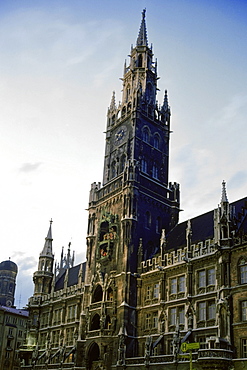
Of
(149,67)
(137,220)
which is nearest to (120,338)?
(137,220)

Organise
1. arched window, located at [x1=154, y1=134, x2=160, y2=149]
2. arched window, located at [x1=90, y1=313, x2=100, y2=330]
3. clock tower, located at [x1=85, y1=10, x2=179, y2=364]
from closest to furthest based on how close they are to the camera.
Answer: clock tower, located at [x1=85, y1=10, x2=179, y2=364] < arched window, located at [x1=90, y1=313, x2=100, y2=330] < arched window, located at [x1=154, y1=134, x2=160, y2=149]

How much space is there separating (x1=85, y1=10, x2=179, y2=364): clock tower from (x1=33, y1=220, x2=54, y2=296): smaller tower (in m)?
21.4

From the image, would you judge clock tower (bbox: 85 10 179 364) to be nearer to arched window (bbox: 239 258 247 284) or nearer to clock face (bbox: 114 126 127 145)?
clock face (bbox: 114 126 127 145)

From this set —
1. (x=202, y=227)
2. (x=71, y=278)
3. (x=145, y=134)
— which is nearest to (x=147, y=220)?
(x=202, y=227)

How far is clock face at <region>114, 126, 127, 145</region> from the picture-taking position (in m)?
73.6

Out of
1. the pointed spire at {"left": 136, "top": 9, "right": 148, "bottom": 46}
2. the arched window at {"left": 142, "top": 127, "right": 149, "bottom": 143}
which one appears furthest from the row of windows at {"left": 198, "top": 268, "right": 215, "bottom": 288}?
the pointed spire at {"left": 136, "top": 9, "right": 148, "bottom": 46}

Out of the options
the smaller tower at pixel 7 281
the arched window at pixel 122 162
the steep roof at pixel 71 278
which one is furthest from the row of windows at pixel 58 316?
the smaller tower at pixel 7 281

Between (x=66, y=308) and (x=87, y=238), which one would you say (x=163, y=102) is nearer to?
(x=87, y=238)

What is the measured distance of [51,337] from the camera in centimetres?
7588

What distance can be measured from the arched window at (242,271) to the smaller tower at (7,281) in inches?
4101

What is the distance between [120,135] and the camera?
244 ft

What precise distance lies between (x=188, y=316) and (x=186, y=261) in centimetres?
620

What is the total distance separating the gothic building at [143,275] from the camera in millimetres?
47688

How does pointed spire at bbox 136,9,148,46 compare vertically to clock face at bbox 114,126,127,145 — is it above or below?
above
